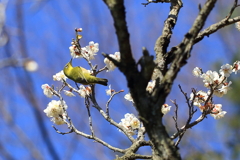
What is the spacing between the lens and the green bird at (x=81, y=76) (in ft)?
6.46

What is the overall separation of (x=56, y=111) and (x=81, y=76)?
0.84ft

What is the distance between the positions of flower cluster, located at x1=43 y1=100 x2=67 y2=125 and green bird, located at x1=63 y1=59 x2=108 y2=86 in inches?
6.9

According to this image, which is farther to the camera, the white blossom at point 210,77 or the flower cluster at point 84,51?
the flower cluster at point 84,51

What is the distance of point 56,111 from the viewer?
201 centimetres

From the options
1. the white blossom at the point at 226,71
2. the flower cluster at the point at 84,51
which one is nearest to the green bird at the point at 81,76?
the flower cluster at the point at 84,51

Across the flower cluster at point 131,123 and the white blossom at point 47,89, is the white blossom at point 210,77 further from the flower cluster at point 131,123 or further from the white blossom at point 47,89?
the white blossom at point 47,89

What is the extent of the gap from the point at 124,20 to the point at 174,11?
3.17 ft

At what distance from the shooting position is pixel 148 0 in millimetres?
2232

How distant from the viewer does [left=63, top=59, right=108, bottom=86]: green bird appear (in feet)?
6.46

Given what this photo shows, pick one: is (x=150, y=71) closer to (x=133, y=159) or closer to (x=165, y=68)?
(x=165, y=68)

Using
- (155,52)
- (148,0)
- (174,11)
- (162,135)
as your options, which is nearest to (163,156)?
(162,135)

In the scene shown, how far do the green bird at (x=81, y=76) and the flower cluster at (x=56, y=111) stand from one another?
18 cm

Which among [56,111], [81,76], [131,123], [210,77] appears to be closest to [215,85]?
[210,77]

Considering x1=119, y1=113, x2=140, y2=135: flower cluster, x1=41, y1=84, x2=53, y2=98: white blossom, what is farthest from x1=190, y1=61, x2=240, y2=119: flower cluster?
x1=41, y1=84, x2=53, y2=98: white blossom
